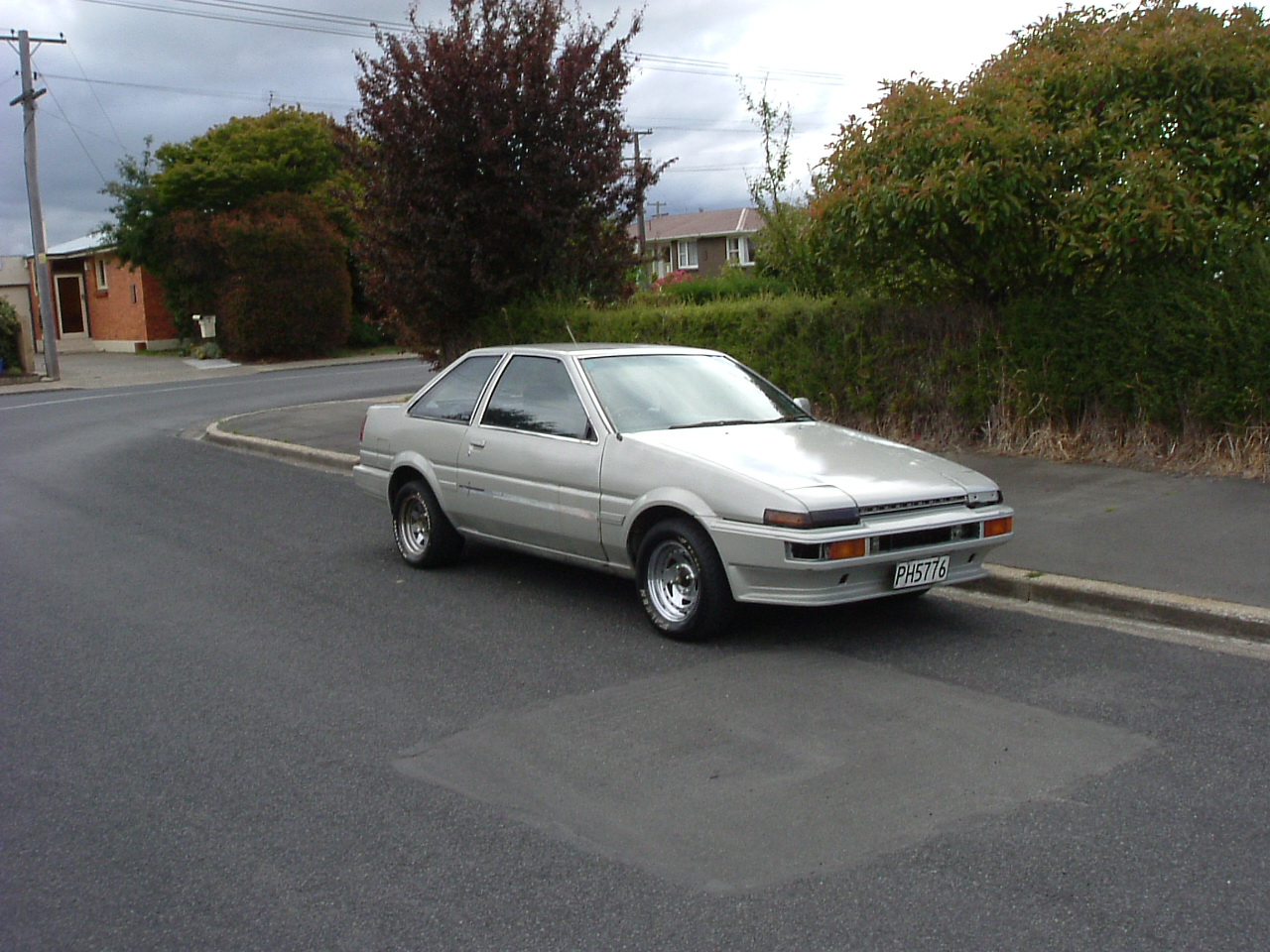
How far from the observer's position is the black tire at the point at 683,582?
616cm

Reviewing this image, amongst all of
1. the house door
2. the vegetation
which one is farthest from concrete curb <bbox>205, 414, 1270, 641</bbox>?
the house door

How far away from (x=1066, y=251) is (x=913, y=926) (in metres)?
7.74

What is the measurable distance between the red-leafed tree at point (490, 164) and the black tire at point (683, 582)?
345 inches

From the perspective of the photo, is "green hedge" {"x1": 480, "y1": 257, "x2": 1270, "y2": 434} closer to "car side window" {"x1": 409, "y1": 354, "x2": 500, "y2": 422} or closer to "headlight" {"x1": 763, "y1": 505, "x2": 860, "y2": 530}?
"car side window" {"x1": 409, "y1": 354, "x2": 500, "y2": 422}

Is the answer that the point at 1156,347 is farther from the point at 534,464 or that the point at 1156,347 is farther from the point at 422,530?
the point at 422,530

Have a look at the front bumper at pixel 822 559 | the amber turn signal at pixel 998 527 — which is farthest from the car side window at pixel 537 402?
the amber turn signal at pixel 998 527

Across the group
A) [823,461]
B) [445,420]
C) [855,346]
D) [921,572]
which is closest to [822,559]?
[921,572]

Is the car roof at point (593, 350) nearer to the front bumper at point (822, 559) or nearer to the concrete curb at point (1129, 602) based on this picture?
the front bumper at point (822, 559)

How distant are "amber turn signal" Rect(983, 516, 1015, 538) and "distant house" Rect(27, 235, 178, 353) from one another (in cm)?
3625

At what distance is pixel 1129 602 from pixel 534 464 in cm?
330

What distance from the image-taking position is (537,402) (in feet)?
24.8

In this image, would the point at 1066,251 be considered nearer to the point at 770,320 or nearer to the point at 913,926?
the point at 770,320

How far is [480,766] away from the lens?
15.6ft

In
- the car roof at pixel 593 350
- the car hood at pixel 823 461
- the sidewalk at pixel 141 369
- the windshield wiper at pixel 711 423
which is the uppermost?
the car roof at pixel 593 350
